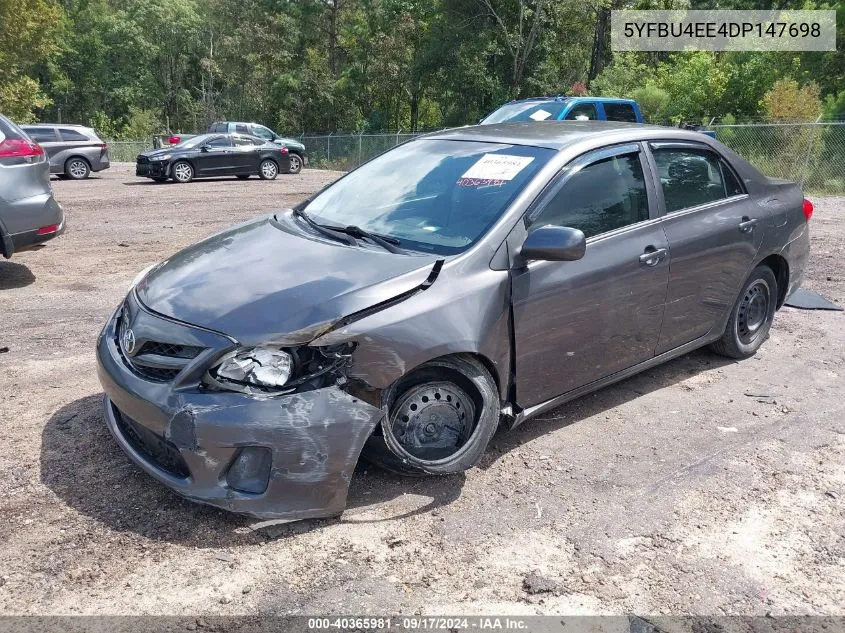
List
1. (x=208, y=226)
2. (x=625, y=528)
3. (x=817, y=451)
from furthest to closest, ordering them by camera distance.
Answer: (x=208, y=226) < (x=817, y=451) < (x=625, y=528)

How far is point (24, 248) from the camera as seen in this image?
7.12m

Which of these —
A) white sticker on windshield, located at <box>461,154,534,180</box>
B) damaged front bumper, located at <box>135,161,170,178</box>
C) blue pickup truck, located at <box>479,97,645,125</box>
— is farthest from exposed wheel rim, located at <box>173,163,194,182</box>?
white sticker on windshield, located at <box>461,154,534,180</box>

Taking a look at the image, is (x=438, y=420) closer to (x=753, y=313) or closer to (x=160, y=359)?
(x=160, y=359)

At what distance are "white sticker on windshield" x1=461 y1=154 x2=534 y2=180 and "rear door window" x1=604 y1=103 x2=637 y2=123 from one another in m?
9.94

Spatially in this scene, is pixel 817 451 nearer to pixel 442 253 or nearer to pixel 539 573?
pixel 539 573

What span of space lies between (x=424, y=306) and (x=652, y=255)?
1.63 metres

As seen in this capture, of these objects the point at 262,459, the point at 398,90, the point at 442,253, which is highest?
the point at 398,90

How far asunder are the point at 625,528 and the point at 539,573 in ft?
1.81

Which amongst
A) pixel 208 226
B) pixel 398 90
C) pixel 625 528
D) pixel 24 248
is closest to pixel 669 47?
pixel 398 90

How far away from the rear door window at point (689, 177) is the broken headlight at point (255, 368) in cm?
265

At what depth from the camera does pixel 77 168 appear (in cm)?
2152

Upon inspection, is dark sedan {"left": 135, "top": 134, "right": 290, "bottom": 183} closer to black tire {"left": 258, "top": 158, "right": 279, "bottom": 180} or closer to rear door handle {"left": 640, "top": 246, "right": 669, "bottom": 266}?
black tire {"left": 258, "top": 158, "right": 279, "bottom": 180}

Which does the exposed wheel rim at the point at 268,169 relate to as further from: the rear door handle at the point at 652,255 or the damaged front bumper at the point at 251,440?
the damaged front bumper at the point at 251,440

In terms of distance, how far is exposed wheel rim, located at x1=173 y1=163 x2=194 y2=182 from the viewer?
19.8 metres
